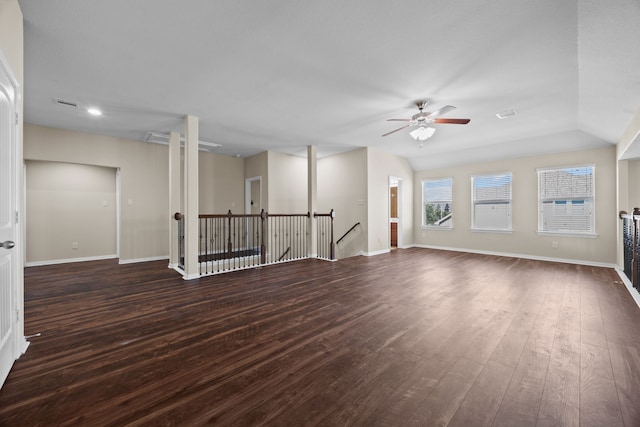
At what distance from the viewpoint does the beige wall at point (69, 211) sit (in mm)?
5281

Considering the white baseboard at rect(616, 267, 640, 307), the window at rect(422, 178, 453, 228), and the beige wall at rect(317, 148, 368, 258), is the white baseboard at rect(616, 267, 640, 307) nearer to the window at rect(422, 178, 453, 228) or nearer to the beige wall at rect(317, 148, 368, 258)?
the window at rect(422, 178, 453, 228)

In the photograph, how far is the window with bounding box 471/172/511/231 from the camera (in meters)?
6.48

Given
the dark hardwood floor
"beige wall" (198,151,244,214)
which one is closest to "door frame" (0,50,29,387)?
the dark hardwood floor

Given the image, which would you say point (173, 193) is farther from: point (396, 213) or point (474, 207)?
point (474, 207)

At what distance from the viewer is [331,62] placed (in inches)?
110

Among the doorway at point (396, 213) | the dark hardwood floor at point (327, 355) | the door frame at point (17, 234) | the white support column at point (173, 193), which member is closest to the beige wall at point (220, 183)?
the white support column at point (173, 193)

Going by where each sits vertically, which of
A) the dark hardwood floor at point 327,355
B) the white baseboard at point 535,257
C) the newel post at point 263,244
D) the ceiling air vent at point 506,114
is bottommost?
the dark hardwood floor at point 327,355

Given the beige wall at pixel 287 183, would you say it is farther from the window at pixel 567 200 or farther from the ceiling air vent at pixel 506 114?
the window at pixel 567 200

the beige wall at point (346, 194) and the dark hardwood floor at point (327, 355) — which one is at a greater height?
the beige wall at point (346, 194)

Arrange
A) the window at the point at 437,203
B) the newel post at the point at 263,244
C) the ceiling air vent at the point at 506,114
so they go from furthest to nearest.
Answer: the window at the point at 437,203 < the newel post at the point at 263,244 < the ceiling air vent at the point at 506,114

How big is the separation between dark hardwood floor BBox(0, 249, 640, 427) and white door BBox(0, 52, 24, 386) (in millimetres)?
207

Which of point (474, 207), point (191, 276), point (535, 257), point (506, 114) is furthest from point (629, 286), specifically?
point (191, 276)

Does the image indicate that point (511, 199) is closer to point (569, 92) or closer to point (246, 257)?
point (569, 92)

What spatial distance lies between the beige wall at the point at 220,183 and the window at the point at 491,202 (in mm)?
6609
